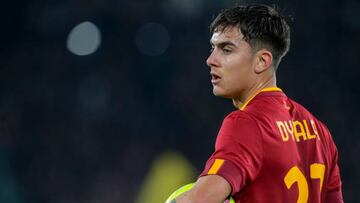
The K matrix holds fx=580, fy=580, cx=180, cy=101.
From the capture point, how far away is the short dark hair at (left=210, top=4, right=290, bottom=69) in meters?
1.87

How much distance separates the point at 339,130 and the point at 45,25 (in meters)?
3.18

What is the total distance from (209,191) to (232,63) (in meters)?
0.52

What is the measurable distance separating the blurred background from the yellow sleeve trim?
14.1ft

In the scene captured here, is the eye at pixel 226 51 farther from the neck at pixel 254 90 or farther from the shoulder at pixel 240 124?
the shoulder at pixel 240 124

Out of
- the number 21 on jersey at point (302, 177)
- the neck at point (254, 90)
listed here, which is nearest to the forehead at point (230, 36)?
the neck at point (254, 90)

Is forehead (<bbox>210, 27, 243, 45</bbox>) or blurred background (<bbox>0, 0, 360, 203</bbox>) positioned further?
blurred background (<bbox>0, 0, 360, 203</bbox>)

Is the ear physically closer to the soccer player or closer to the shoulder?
the soccer player

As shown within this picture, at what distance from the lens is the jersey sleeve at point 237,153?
1515mm

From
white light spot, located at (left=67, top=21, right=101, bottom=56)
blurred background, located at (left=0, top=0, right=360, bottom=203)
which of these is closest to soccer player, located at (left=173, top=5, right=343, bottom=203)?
blurred background, located at (left=0, top=0, right=360, bottom=203)

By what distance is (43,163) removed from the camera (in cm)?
593

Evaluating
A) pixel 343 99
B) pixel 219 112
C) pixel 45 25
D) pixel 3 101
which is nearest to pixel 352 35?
pixel 343 99

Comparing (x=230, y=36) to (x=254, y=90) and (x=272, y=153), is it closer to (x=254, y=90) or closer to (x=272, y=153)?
(x=254, y=90)

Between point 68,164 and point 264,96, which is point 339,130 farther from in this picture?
point 264,96

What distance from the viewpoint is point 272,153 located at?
5.29 feet
